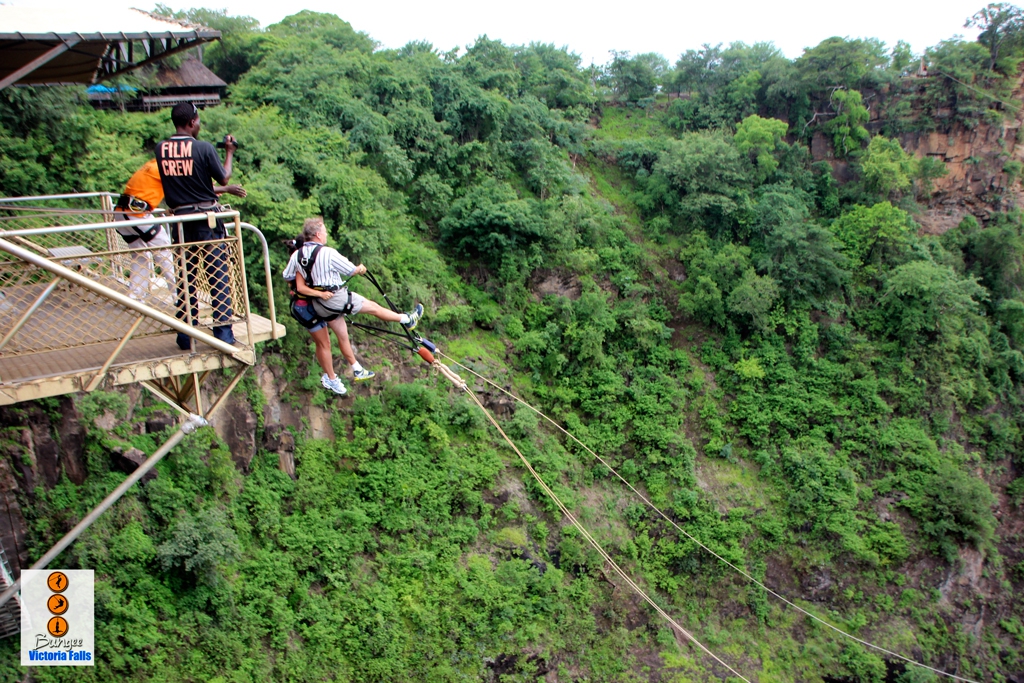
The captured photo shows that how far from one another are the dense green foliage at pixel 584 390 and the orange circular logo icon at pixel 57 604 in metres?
0.38

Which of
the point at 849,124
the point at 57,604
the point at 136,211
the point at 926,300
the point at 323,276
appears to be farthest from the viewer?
the point at 849,124

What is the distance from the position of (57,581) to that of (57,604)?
26 cm

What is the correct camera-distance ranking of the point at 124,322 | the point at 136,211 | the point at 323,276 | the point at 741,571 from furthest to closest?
the point at 741,571, the point at 323,276, the point at 136,211, the point at 124,322

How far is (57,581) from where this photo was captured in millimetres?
7523

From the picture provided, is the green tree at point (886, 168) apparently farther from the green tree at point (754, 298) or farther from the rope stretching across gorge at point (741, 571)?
the rope stretching across gorge at point (741, 571)

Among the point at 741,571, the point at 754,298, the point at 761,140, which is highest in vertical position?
the point at 761,140

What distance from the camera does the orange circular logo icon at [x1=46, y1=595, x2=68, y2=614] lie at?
7.39 metres

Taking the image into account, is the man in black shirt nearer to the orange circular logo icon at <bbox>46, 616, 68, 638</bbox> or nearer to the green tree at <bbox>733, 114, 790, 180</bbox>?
the orange circular logo icon at <bbox>46, 616, 68, 638</bbox>

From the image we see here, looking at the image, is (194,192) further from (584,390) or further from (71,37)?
(584,390)

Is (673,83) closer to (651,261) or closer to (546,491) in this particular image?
(651,261)

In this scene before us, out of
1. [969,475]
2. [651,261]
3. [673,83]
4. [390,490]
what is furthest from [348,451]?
[673,83]

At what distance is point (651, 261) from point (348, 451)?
10.2 meters

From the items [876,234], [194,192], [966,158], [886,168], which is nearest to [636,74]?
[886,168]

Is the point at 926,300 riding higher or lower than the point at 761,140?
lower
